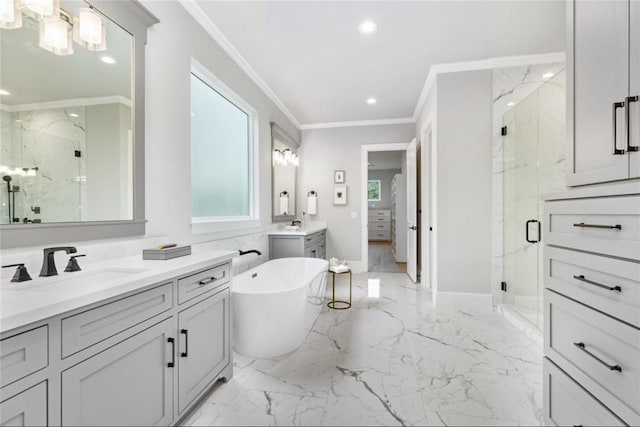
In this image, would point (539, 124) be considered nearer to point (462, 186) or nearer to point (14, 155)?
point (462, 186)

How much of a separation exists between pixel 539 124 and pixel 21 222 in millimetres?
3844

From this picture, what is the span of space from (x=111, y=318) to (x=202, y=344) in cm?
64

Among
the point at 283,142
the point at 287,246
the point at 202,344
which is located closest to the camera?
the point at 202,344

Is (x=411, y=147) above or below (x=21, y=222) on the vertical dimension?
above

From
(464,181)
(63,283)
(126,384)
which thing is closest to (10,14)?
(63,283)

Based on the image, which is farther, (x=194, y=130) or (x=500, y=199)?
(x=500, y=199)

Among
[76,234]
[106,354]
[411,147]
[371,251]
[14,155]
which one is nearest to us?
[106,354]

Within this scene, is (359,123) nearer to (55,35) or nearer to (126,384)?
(55,35)

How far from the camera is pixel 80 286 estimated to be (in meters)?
1.03

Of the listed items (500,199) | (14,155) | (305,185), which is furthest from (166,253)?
(305,185)

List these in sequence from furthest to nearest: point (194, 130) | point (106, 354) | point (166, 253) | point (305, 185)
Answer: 1. point (305, 185)
2. point (194, 130)
3. point (166, 253)
4. point (106, 354)

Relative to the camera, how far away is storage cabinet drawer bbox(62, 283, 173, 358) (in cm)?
91

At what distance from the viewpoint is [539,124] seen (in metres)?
2.85

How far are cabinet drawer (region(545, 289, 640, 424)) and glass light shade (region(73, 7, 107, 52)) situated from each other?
2.48m
